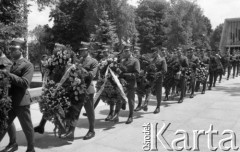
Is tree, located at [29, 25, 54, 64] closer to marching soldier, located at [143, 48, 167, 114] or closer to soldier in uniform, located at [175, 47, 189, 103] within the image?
soldier in uniform, located at [175, 47, 189, 103]

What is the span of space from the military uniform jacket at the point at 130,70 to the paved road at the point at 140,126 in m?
1.13

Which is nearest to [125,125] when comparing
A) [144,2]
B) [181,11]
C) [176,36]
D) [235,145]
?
[235,145]

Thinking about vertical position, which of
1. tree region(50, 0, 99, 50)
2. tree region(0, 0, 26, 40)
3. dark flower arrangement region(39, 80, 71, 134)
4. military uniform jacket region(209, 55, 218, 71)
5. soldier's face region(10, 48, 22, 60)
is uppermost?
tree region(50, 0, 99, 50)

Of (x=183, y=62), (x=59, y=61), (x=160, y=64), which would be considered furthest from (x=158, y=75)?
(x=59, y=61)

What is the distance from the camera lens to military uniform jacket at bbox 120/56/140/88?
7531 millimetres

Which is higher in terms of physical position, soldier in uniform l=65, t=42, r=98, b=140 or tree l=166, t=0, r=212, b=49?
tree l=166, t=0, r=212, b=49

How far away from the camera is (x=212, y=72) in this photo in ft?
49.1

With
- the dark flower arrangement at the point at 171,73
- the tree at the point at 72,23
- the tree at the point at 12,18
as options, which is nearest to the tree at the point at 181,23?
the tree at the point at 72,23

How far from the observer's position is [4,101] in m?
4.46

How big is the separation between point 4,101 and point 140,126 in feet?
12.5

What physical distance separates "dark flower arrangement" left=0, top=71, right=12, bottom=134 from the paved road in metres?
1.12

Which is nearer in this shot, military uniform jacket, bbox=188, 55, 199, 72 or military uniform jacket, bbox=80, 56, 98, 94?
military uniform jacket, bbox=80, 56, 98, 94

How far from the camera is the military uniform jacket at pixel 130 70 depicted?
297 inches

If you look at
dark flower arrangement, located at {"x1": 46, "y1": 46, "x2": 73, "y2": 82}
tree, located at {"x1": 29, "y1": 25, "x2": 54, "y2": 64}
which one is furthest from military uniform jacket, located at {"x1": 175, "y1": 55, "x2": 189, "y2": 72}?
tree, located at {"x1": 29, "y1": 25, "x2": 54, "y2": 64}
